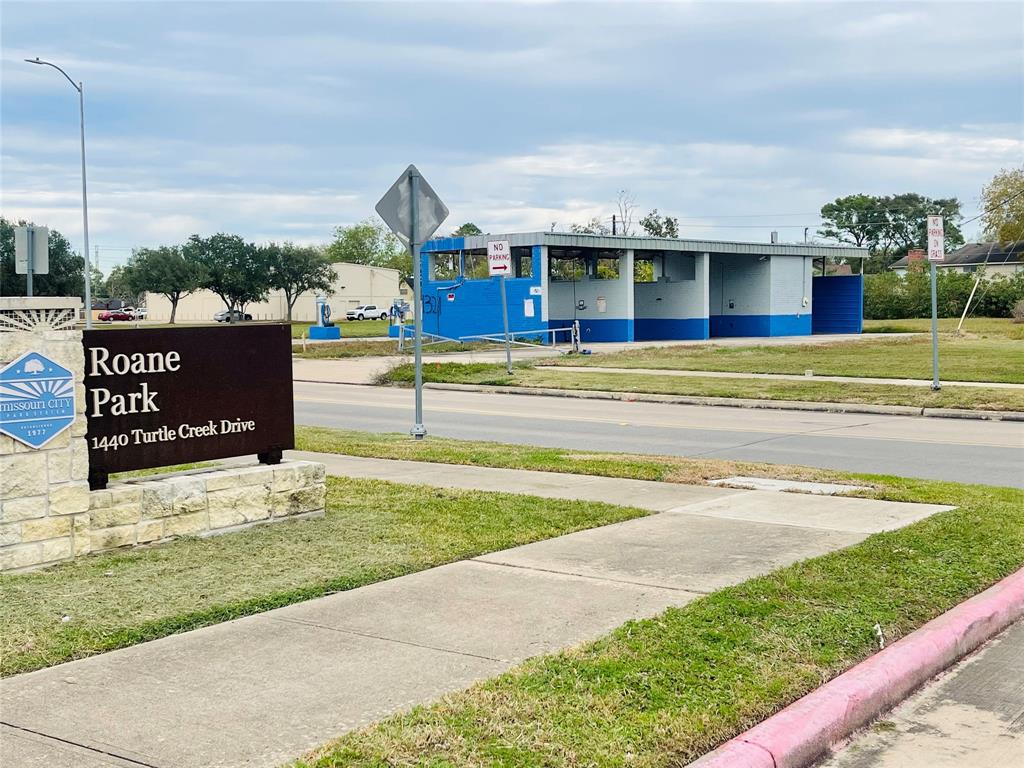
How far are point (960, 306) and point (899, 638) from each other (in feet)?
214

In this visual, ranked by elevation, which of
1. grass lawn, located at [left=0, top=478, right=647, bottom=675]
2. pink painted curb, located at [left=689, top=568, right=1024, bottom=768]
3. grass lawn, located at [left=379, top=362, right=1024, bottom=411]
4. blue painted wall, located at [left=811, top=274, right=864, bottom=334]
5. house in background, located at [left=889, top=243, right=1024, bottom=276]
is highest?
house in background, located at [left=889, top=243, right=1024, bottom=276]

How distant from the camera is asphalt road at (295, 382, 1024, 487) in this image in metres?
13.5

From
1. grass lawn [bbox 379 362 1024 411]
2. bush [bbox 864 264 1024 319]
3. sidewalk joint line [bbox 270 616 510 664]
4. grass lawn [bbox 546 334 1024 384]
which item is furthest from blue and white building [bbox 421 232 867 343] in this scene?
sidewalk joint line [bbox 270 616 510 664]

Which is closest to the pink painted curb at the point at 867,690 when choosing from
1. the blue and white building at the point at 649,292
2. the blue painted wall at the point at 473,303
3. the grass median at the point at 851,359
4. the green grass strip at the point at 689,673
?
the green grass strip at the point at 689,673

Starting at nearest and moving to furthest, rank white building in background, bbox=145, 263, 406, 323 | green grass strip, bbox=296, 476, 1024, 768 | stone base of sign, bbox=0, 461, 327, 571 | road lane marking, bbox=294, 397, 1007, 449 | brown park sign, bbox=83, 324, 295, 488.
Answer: green grass strip, bbox=296, 476, 1024, 768, stone base of sign, bbox=0, 461, 327, 571, brown park sign, bbox=83, 324, 295, 488, road lane marking, bbox=294, 397, 1007, 449, white building in background, bbox=145, 263, 406, 323

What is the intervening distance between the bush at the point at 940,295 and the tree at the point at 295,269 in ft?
135

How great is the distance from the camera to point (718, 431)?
16938 mm

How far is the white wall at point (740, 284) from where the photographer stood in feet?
168

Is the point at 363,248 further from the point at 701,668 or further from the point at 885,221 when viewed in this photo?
the point at 701,668

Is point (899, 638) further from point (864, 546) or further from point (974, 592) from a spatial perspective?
point (864, 546)

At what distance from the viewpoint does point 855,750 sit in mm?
4805

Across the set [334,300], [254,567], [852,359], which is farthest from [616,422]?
[334,300]

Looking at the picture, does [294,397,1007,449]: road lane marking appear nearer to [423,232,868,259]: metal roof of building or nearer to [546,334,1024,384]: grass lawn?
[546,334,1024,384]: grass lawn

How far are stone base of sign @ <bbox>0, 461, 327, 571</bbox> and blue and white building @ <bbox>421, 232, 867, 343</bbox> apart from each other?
105 ft
